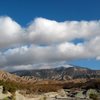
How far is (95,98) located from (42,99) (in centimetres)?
1217

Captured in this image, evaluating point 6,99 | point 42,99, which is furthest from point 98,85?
point 6,99

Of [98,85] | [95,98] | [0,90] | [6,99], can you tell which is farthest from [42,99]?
[98,85]

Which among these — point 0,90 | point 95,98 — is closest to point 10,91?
point 0,90

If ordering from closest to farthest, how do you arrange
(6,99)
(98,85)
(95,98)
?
(6,99) → (95,98) → (98,85)

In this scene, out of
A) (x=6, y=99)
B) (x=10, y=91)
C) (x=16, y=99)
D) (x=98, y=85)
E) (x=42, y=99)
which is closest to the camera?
(x=6, y=99)

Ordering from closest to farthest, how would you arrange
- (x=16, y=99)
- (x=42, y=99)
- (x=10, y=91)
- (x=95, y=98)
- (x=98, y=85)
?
(x=16, y=99) → (x=10, y=91) → (x=95, y=98) → (x=42, y=99) → (x=98, y=85)

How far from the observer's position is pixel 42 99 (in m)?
69.4

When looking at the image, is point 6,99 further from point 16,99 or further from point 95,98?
point 95,98

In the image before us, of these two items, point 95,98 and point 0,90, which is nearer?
point 0,90

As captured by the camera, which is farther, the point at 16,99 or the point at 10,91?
the point at 10,91

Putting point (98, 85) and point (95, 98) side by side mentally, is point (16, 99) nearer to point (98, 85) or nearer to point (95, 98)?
point (95, 98)

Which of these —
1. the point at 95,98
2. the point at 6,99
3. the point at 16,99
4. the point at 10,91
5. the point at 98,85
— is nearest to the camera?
the point at 6,99

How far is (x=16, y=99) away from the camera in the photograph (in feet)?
167

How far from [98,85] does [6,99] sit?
77.3m
